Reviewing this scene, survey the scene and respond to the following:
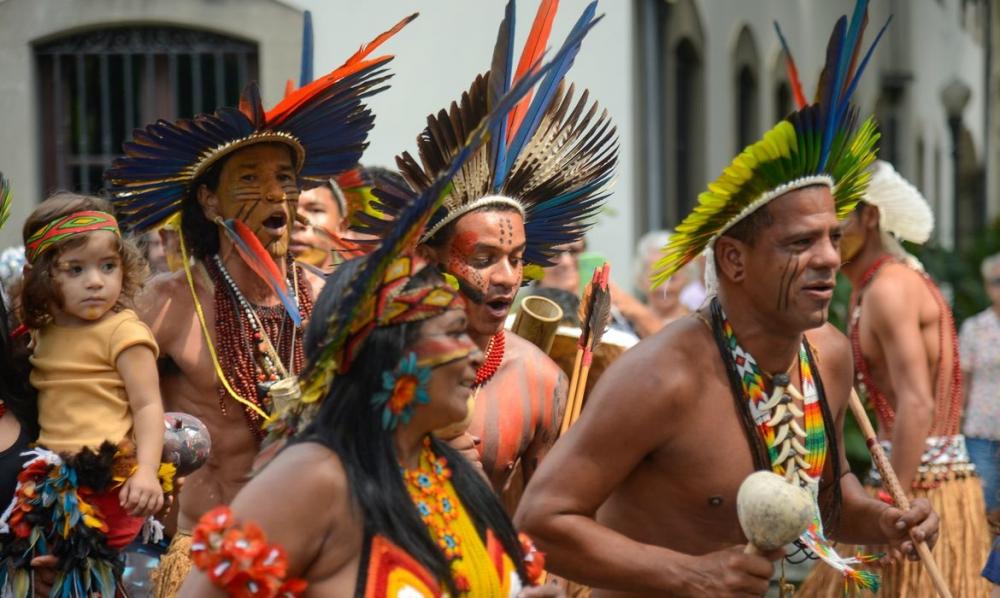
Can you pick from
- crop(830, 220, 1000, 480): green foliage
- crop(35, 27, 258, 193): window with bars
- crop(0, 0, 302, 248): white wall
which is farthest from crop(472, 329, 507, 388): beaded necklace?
crop(35, 27, 258, 193): window with bars

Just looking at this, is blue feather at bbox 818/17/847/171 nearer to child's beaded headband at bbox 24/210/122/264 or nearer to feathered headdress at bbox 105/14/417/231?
feathered headdress at bbox 105/14/417/231

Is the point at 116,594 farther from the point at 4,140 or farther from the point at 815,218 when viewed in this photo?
the point at 4,140

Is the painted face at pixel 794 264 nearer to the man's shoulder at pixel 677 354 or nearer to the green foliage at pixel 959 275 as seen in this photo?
the man's shoulder at pixel 677 354

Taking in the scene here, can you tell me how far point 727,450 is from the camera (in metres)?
4.69

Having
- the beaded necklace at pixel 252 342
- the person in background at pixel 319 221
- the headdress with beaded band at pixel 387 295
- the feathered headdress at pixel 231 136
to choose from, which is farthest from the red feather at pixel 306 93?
the headdress with beaded band at pixel 387 295

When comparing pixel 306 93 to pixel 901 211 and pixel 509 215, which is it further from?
A: pixel 901 211

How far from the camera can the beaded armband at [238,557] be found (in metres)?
3.34

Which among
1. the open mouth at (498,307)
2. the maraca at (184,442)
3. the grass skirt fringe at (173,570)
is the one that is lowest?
the grass skirt fringe at (173,570)

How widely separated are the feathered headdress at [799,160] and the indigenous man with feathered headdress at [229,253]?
142cm

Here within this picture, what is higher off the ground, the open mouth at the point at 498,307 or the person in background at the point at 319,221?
the person in background at the point at 319,221

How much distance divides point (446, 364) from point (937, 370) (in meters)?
4.22

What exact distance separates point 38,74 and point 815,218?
332 inches

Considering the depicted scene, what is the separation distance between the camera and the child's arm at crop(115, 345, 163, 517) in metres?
5.35

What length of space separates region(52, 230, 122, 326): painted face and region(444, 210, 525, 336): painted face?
1.06 m
